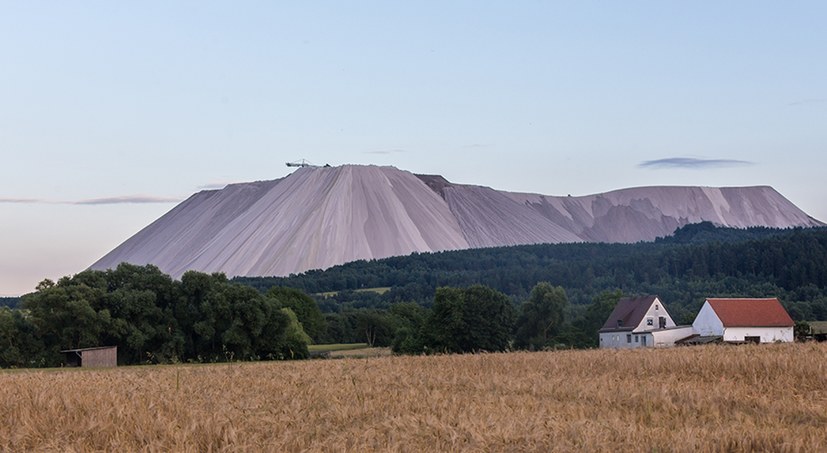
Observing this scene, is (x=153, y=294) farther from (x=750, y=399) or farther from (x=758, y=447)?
(x=758, y=447)

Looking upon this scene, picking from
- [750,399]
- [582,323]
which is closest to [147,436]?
[750,399]

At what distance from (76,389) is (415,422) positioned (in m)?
10.0

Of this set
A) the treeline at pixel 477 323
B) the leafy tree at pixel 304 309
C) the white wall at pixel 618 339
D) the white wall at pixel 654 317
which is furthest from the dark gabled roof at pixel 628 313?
the leafy tree at pixel 304 309

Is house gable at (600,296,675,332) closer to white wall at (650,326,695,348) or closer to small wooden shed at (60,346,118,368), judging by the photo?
white wall at (650,326,695,348)

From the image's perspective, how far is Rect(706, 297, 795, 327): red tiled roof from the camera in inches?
3846

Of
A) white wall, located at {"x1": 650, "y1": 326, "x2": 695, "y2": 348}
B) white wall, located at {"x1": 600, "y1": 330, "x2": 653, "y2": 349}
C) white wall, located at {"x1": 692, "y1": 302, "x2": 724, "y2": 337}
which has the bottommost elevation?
→ white wall, located at {"x1": 600, "y1": 330, "x2": 653, "y2": 349}

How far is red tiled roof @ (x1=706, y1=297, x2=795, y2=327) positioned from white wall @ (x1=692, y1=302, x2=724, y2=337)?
561 mm

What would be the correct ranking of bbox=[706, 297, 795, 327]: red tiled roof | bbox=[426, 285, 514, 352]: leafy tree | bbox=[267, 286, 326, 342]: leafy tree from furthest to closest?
bbox=[267, 286, 326, 342]: leafy tree, bbox=[706, 297, 795, 327]: red tiled roof, bbox=[426, 285, 514, 352]: leafy tree

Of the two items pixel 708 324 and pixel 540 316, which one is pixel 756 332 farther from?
pixel 540 316

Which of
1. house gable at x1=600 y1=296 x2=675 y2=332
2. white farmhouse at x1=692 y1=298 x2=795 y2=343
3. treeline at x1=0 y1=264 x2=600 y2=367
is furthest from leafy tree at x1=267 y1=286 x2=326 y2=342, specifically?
white farmhouse at x1=692 y1=298 x2=795 y2=343

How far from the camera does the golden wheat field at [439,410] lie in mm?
14531

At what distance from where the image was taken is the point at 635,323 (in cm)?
11319

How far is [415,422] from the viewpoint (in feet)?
52.5

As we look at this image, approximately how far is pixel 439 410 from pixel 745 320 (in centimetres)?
8675
